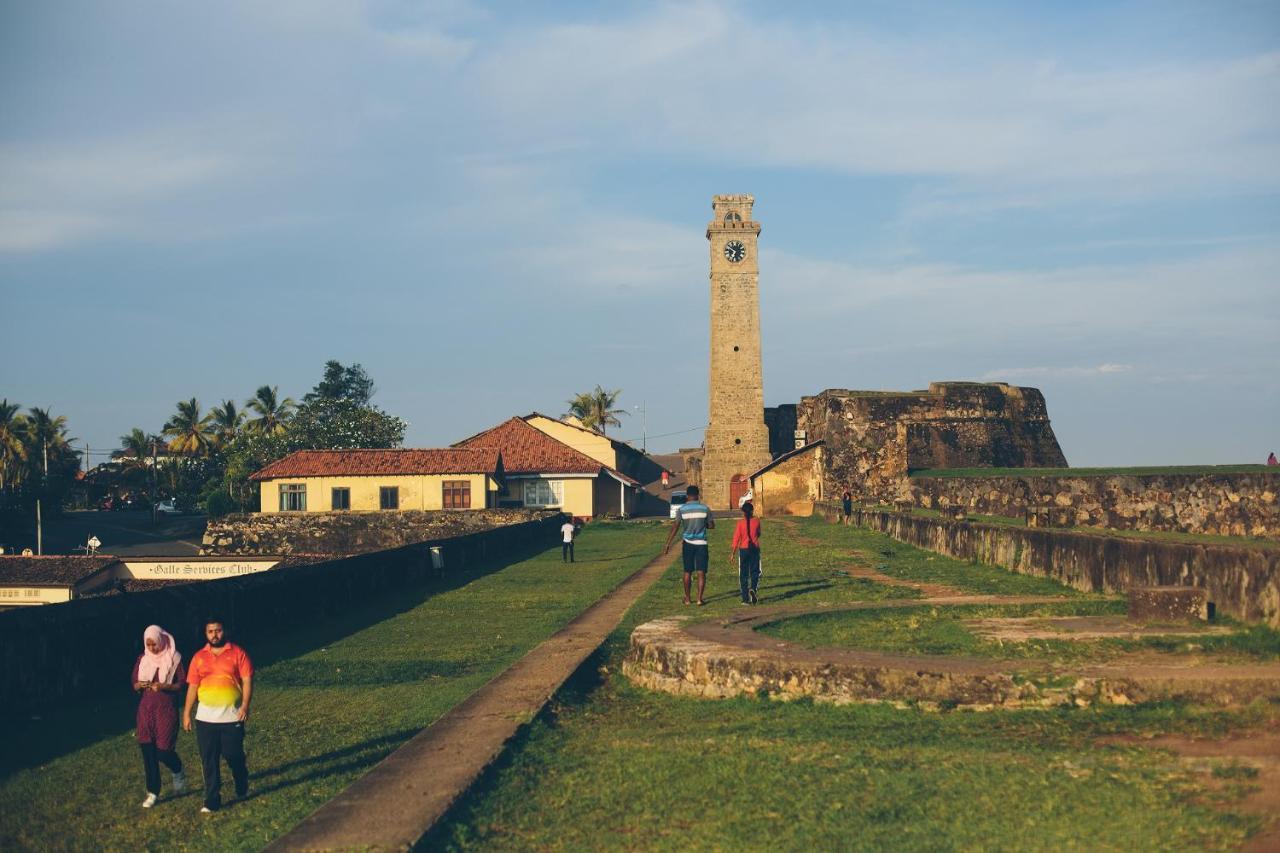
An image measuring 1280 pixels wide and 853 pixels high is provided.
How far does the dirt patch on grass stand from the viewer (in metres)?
5.73

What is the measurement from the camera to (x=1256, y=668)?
861 cm

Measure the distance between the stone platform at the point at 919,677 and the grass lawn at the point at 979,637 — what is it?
1.56ft

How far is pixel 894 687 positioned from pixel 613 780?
2.59 meters

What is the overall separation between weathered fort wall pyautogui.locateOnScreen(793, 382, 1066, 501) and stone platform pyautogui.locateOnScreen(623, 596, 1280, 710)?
34.0 metres

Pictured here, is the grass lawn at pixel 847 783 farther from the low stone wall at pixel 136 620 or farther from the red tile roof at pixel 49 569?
the red tile roof at pixel 49 569

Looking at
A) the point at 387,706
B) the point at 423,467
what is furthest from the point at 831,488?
the point at 387,706

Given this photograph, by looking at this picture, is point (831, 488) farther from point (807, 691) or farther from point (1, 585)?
point (807, 691)

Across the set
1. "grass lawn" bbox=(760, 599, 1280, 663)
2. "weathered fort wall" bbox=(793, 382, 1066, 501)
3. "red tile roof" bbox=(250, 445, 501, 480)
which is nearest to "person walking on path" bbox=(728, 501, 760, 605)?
"grass lawn" bbox=(760, 599, 1280, 663)

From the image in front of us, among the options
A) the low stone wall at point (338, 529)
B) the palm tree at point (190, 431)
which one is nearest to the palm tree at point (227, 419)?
the palm tree at point (190, 431)

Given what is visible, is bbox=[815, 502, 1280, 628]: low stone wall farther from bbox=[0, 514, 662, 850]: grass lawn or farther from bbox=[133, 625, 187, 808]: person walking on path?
bbox=[133, 625, 187, 808]: person walking on path

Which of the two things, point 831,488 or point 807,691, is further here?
point 831,488

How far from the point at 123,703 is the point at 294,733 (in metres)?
2.91

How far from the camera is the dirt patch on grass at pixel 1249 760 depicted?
5.73 m

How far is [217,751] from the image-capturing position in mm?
8047
